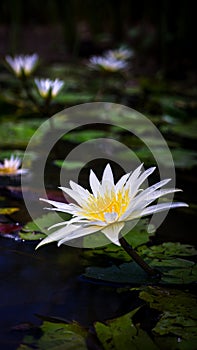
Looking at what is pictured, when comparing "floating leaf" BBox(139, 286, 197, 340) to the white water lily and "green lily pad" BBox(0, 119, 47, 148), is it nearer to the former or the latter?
the white water lily

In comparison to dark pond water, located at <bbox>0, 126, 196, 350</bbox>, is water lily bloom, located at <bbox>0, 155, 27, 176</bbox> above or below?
above

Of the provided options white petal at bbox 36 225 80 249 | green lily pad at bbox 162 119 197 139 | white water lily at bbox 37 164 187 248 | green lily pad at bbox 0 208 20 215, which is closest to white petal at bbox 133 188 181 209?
white water lily at bbox 37 164 187 248

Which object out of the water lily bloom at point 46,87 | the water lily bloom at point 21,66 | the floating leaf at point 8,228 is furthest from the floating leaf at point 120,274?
the water lily bloom at point 21,66

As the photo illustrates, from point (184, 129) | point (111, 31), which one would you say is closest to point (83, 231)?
point (184, 129)

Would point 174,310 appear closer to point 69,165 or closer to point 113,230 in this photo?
point 113,230

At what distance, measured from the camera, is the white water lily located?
80cm

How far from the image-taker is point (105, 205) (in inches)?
34.1

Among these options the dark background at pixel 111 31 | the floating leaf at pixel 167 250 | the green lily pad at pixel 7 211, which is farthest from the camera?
the dark background at pixel 111 31

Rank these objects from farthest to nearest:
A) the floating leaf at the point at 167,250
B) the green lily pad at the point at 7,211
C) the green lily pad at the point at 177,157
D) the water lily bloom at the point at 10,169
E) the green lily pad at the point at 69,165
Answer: the green lily pad at the point at 177,157, the green lily pad at the point at 69,165, the water lily bloom at the point at 10,169, the green lily pad at the point at 7,211, the floating leaf at the point at 167,250

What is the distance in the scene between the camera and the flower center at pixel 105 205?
84cm

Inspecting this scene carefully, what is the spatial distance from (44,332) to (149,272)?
0.25 metres

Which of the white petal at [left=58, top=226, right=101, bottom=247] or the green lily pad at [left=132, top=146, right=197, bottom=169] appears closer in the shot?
the white petal at [left=58, top=226, right=101, bottom=247]

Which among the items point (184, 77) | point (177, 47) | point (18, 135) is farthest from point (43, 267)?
point (177, 47)

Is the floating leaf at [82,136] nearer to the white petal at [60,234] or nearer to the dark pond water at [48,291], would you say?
the dark pond water at [48,291]
